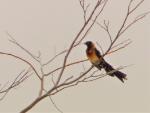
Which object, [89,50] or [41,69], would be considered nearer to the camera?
[41,69]

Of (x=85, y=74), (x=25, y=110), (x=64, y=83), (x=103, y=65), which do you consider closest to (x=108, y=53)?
(x=85, y=74)

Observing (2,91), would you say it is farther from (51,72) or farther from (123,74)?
(123,74)

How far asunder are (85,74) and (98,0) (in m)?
0.47

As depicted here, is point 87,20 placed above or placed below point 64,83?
above

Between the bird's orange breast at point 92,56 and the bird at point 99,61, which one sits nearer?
the bird at point 99,61

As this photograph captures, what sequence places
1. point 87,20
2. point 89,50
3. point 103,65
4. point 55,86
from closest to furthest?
point 55,86 < point 87,20 < point 103,65 < point 89,50

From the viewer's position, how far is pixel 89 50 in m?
4.77

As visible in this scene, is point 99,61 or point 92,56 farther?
point 92,56

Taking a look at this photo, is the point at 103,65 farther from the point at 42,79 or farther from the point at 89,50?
the point at 42,79

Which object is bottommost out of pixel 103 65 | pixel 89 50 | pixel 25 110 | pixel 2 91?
pixel 25 110

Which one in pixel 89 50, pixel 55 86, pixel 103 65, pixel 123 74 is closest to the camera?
pixel 55 86

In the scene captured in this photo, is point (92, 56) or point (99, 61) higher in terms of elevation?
point (92, 56)

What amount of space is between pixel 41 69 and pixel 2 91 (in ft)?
0.95

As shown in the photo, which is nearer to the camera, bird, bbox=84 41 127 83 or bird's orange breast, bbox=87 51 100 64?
bird, bbox=84 41 127 83
